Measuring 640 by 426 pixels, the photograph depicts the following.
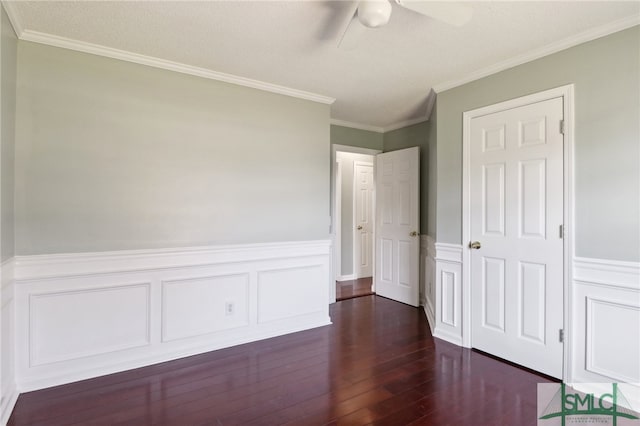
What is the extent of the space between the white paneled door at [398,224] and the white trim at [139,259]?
164cm

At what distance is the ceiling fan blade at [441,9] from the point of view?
1.65 meters

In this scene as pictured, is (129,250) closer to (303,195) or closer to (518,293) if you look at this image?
(303,195)

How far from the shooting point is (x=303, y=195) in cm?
354

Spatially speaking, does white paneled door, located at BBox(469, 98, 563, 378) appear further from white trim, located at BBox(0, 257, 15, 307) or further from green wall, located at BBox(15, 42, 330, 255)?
white trim, located at BBox(0, 257, 15, 307)

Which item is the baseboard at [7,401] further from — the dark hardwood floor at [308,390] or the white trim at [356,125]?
the white trim at [356,125]

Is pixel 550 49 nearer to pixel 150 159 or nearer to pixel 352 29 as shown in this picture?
pixel 352 29

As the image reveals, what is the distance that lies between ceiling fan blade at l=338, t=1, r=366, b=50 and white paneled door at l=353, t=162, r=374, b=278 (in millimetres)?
4043

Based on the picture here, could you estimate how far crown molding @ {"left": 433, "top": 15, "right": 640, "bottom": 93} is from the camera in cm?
212

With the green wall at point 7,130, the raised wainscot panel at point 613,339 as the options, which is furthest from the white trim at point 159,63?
the raised wainscot panel at point 613,339

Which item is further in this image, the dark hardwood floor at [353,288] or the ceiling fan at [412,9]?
the dark hardwood floor at [353,288]

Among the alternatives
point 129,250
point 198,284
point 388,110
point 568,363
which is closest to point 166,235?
point 129,250

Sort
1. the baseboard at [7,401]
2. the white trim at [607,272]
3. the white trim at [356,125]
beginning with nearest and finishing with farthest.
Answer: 1. the baseboard at [7,401]
2. the white trim at [607,272]
3. the white trim at [356,125]

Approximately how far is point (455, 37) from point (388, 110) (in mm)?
1694

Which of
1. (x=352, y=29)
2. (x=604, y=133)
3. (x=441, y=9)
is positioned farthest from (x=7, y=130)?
(x=604, y=133)
